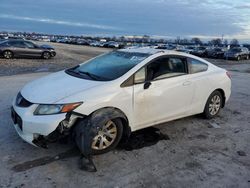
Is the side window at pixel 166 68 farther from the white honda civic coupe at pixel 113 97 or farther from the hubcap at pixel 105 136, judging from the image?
the hubcap at pixel 105 136

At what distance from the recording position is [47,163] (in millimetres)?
4461

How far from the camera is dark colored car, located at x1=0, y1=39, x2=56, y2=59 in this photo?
78.9ft

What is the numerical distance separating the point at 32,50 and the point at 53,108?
21.7 metres

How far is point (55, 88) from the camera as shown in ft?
15.9

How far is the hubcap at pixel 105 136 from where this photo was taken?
15.2ft

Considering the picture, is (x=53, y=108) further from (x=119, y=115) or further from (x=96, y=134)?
(x=119, y=115)

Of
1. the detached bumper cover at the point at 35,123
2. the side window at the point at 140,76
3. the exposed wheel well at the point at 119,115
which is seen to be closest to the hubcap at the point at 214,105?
the side window at the point at 140,76

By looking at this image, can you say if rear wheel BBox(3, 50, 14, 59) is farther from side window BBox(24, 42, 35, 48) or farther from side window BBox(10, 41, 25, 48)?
side window BBox(24, 42, 35, 48)

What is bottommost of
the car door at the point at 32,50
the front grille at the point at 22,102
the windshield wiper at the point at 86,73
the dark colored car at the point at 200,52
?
the dark colored car at the point at 200,52

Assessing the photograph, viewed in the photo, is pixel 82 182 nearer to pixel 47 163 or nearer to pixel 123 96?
pixel 47 163

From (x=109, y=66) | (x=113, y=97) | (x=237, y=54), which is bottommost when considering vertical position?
(x=237, y=54)

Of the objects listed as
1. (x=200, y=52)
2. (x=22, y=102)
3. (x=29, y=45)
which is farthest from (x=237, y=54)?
(x=22, y=102)

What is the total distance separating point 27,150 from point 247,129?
408 centimetres

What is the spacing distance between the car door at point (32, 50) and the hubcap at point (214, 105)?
66.9 ft
